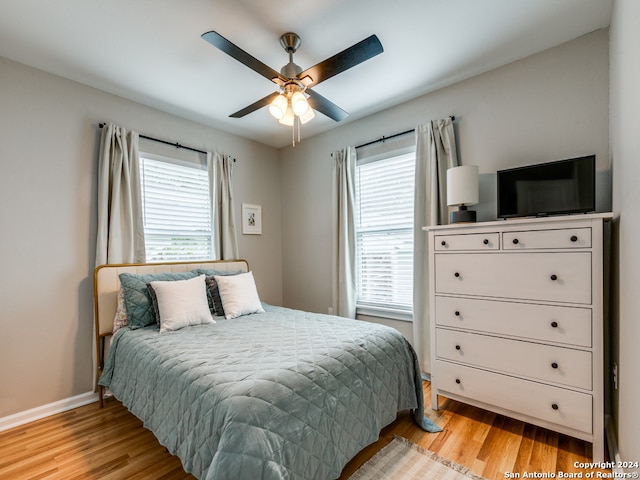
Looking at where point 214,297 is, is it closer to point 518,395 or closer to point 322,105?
point 322,105

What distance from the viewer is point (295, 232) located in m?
4.07

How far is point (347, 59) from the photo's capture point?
5.73ft

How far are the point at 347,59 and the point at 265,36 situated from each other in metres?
0.70

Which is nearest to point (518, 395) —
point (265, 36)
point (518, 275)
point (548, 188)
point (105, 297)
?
point (518, 275)

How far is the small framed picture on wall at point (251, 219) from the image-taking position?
A: 148 inches

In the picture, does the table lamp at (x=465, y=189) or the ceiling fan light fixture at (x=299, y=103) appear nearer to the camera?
the ceiling fan light fixture at (x=299, y=103)

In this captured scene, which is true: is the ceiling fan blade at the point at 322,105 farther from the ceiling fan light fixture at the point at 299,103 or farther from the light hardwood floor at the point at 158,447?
the light hardwood floor at the point at 158,447

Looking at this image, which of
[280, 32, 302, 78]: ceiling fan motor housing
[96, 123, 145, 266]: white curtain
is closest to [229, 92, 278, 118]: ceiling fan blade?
[280, 32, 302, 78]: ceiling fan motor housing

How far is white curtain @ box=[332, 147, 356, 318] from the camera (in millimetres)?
3381

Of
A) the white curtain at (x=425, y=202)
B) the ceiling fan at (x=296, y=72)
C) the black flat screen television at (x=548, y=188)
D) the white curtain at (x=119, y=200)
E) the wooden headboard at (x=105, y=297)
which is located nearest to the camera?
the ceiling fan at (x=296, y=72)

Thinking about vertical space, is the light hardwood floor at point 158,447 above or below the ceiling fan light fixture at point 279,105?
below

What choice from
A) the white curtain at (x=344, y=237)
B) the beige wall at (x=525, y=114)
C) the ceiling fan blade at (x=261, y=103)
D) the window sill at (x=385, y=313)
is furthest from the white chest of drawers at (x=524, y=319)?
the ceiling fan blade at (x=261, y=103)

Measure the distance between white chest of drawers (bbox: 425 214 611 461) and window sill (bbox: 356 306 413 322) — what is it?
0.70 m

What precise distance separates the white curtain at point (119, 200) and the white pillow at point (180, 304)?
58 centimetres
